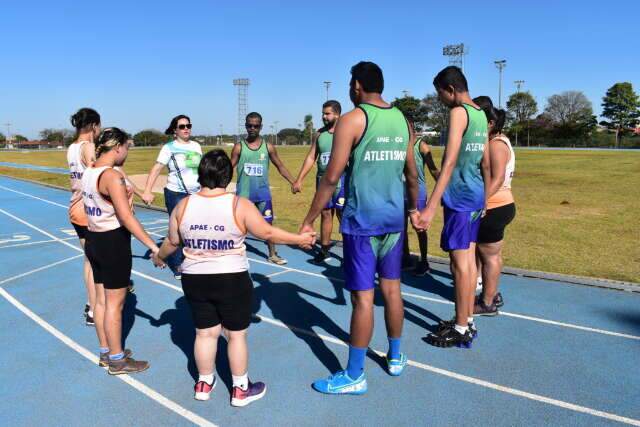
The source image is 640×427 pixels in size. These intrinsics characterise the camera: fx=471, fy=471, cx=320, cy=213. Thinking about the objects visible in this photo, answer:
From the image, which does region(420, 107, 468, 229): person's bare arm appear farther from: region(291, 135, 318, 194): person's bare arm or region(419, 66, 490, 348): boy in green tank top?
region(291, 135, 318, 194): person's bare arm

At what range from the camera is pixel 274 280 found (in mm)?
6094

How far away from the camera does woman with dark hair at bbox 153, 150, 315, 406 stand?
9.47 ft

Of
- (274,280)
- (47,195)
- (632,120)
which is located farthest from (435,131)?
(274,280)

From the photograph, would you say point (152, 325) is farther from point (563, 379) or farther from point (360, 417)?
point (563, 379)

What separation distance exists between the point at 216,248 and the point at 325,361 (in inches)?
60.1

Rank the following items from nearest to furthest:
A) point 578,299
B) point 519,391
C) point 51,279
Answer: point 519,391
point 578,299
point 51,279

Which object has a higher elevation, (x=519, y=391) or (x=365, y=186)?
(x=365, y=186)

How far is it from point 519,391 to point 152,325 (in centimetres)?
336

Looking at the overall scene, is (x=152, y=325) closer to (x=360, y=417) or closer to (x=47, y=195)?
(x=360, y=417)

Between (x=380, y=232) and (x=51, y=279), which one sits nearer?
(x=380, y=232)

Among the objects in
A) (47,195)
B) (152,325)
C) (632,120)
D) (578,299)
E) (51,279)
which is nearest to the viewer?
(152,325)

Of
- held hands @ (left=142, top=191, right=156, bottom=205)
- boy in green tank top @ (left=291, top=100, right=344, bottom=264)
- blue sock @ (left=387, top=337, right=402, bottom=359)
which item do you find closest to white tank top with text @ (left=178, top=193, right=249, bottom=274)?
blue sock @ (left=387, top=337, right=402, bottom=359)

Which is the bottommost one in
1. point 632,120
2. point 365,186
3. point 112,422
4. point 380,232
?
point 112,422

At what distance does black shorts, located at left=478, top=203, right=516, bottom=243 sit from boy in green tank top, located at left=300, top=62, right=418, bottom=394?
4.99ft
